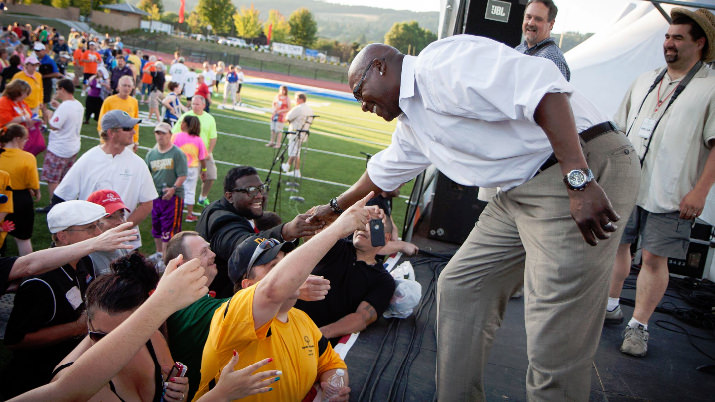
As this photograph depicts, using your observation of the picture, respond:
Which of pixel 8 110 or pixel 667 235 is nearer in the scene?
pixel 667 235

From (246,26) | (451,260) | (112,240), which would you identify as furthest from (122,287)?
(246,26)

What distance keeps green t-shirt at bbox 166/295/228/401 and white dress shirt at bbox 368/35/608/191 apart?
1.50m

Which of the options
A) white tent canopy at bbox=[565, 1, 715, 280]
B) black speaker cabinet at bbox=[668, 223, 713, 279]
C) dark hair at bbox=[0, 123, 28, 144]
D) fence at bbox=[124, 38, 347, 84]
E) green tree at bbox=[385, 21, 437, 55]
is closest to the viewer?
dark hair at bbox=[0, 123, 28, 144]

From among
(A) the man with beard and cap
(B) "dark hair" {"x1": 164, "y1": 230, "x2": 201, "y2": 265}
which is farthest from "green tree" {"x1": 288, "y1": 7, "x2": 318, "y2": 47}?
(B) "dark hair" {"x1": 164, "y1": 230, "x2": 201, "y2": 265}

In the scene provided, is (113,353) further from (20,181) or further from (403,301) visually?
(20,181)

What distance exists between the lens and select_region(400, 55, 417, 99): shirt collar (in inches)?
87.9

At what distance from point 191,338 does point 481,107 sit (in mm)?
1906

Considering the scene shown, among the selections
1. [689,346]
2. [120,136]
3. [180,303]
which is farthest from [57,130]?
[689,346]

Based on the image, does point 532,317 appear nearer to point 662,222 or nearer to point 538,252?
point 538,252

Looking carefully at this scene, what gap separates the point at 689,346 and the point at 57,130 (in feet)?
27.0

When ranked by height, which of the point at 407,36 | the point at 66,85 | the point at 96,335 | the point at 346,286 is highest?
the point at 407,36

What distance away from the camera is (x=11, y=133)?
5.68 meters

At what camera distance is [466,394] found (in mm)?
2738

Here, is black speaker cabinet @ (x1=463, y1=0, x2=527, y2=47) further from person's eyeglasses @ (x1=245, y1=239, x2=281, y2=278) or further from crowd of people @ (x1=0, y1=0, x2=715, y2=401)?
person's eyeglasses @ (x1=245, y1=239, x2=281, y2=278)
